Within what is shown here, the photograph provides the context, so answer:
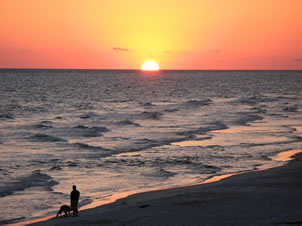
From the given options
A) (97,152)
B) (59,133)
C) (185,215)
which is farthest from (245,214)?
(59,133)

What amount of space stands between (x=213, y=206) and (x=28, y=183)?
9581 mm

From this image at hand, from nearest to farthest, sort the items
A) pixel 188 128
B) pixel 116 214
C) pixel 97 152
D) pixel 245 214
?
1. pixel 245 214
2. pixel 116 214
3. pixel 97 152
4. pixel 188 128

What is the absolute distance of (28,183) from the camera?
20594mm

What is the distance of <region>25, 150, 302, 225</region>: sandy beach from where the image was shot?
44.2 ft

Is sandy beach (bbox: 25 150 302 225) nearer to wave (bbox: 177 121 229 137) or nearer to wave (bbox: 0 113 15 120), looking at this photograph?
wave (bbox: 177 121 229 137)

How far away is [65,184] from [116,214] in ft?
20.5

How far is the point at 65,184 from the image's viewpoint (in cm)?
2050

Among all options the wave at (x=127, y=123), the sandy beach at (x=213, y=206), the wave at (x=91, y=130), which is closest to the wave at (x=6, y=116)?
the wave at (x=91, y=130)

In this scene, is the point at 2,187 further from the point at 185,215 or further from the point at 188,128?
the point at 188,128

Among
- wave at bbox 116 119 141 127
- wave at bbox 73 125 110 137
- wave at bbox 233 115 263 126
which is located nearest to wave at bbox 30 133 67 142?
wave at bbox 73 125 110 137

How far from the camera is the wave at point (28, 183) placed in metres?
19.6

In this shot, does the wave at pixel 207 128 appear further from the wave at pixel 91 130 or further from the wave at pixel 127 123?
the wave at pixel 127 123

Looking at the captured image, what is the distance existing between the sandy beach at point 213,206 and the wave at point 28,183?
4.65 m

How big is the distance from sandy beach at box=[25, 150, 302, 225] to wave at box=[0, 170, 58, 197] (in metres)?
4.65
